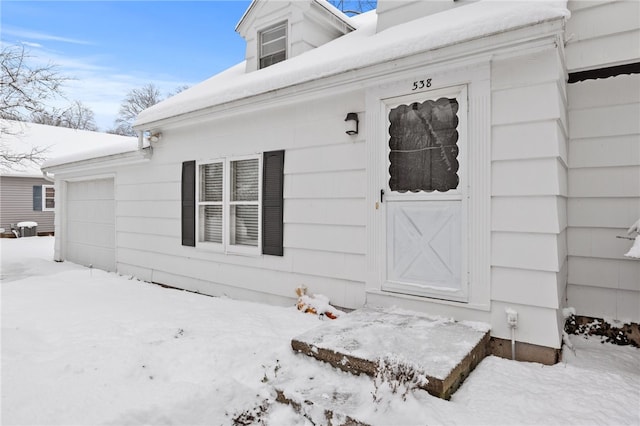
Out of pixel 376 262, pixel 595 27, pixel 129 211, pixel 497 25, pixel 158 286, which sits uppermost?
pixel 595 27

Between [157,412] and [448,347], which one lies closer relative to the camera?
[157,412]

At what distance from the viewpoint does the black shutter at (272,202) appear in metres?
4.48

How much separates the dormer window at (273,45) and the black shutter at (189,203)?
6.52 feet

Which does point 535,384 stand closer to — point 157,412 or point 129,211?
point 157,412

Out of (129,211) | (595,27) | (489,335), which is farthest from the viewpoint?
(129,211)

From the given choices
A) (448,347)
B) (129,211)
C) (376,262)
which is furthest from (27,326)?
(448,347)

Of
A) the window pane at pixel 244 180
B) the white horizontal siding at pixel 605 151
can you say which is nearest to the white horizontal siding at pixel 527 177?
the white horizontal siding at pixel 605 151

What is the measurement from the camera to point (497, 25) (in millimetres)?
2736

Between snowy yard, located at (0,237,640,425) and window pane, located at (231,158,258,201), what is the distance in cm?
161

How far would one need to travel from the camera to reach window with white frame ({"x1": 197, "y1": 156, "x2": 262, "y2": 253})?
4.89 metres

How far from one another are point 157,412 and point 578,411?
2523 millimetres

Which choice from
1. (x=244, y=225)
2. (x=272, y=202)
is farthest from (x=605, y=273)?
(x=244, y=225)

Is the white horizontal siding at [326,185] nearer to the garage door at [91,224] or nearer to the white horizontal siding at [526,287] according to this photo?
the white horizontal siding at [526,287]

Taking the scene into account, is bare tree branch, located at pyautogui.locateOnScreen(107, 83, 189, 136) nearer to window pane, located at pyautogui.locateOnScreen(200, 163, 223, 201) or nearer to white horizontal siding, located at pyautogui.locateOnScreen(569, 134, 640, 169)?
window pane, located at pyautogui.locateOnScreen(200, 163, 223, 201)
